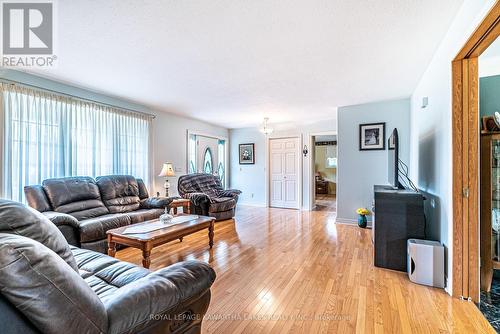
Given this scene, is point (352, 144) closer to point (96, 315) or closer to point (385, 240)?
point (385, 240)

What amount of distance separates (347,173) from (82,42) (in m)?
4.45

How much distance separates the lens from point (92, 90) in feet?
11.9

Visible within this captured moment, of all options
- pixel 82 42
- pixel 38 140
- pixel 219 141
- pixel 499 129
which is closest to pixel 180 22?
pixel 82 42

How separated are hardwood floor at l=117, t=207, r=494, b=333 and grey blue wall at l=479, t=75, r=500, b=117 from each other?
1.82 meters

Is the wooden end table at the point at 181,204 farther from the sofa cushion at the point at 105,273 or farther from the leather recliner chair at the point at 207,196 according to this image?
the sofa cushion at the point at 105,273

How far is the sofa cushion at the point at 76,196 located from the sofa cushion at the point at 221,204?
182cm

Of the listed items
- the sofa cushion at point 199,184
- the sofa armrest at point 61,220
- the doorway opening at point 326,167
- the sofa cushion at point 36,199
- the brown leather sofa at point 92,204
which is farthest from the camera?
the doorway opening at point 326,167

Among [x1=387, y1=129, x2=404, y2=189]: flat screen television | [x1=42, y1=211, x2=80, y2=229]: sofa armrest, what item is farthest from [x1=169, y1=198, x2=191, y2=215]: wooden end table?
[x1=387, y1=129, x2=404, y2=189]: flat screen television

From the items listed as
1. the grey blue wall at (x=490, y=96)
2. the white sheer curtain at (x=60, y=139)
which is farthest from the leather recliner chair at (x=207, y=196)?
the grey blue wall at (x=490, y=96)

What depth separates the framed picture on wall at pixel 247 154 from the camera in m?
6.73

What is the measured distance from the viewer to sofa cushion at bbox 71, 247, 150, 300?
53.7 inches

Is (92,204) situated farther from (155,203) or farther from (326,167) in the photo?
(326,167)

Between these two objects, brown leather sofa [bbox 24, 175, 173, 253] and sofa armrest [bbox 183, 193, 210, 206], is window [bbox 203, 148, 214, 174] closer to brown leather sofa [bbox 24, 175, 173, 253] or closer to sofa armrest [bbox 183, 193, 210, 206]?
sofa armrest [bbox 183, 193, 210, 206]

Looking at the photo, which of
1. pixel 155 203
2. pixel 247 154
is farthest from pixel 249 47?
pixel 247 154
